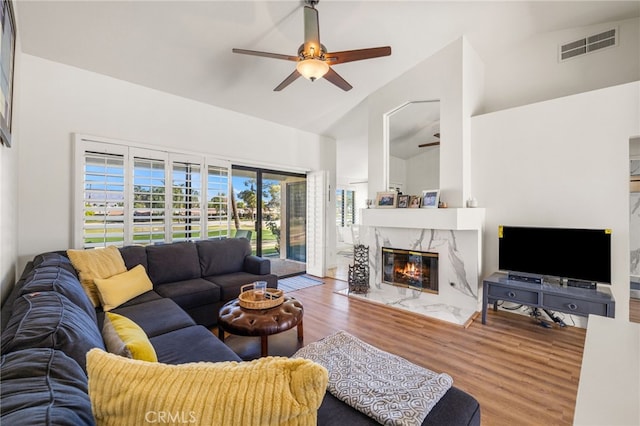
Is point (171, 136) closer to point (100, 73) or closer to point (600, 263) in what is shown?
point (100, 73)

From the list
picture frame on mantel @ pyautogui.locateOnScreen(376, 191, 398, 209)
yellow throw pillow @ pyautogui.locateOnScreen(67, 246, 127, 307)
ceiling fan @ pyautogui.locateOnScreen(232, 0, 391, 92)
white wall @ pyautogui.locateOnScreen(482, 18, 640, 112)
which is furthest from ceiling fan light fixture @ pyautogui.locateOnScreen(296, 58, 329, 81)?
white wall @ pyautogui.locateOnScreen(482, 18, 640, 112)

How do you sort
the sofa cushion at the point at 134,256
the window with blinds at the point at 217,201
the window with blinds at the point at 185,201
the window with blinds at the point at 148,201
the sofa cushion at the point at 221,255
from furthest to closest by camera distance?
the window with blinds at the point at 217,201, the window with blinds at the point at 185,201, the sofa cushion at the point at 221,255, the window with blinds at the point at 148,201, the sofa cushion at the point at 134,256

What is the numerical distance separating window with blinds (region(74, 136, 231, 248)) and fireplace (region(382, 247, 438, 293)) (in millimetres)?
2626

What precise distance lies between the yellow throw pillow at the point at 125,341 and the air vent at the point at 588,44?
17.4 ft

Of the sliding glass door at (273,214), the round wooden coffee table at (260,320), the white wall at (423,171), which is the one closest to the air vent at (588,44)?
the white wall at (423,171)

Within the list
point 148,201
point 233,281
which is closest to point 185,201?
point 148,201

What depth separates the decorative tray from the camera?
228 centimetres

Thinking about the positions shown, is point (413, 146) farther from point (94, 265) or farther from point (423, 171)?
point (94, 265)

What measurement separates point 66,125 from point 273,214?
304 centimetres

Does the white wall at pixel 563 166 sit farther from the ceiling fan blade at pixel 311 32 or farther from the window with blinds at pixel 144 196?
the window with blinds at pixel 144 196

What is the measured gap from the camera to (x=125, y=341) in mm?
1144

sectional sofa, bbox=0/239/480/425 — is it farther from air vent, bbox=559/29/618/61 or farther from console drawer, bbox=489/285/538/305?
air vent, bbox=559/29/618/61

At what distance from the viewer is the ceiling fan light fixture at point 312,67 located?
222 cm

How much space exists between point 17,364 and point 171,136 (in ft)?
11.2
